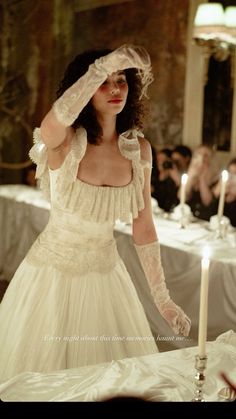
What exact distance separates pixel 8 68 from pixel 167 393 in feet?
8.87

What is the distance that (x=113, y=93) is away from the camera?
59.4 inches

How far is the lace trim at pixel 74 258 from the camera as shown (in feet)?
5.51

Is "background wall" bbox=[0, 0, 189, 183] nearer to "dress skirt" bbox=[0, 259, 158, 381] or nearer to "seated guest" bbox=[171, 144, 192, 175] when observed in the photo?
"seated guest" bbox=[171, 144, 192, 175]

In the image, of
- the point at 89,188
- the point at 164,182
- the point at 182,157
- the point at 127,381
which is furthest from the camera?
the point at 182,157

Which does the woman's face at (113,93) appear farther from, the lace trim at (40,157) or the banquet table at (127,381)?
the banquet table at (127,381)

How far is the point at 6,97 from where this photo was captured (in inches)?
158

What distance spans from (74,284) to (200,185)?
95.6 inches

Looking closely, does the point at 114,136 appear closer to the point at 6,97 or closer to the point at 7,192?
the point at 7,192

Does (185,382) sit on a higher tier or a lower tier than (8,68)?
lower

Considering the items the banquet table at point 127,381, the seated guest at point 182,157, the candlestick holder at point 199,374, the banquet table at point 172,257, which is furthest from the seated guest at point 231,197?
the candlestick holder at point 199,374

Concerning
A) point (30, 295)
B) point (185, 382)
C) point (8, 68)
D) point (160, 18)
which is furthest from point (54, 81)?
point (160, 18)

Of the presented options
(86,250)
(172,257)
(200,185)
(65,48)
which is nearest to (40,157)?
(86,250)

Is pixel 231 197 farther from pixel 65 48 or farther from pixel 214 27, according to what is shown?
pixel 65 48

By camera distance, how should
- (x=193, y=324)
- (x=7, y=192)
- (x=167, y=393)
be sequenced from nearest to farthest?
(x=167, y=393) < (x=193, y=324) < (x=7, y=192)
